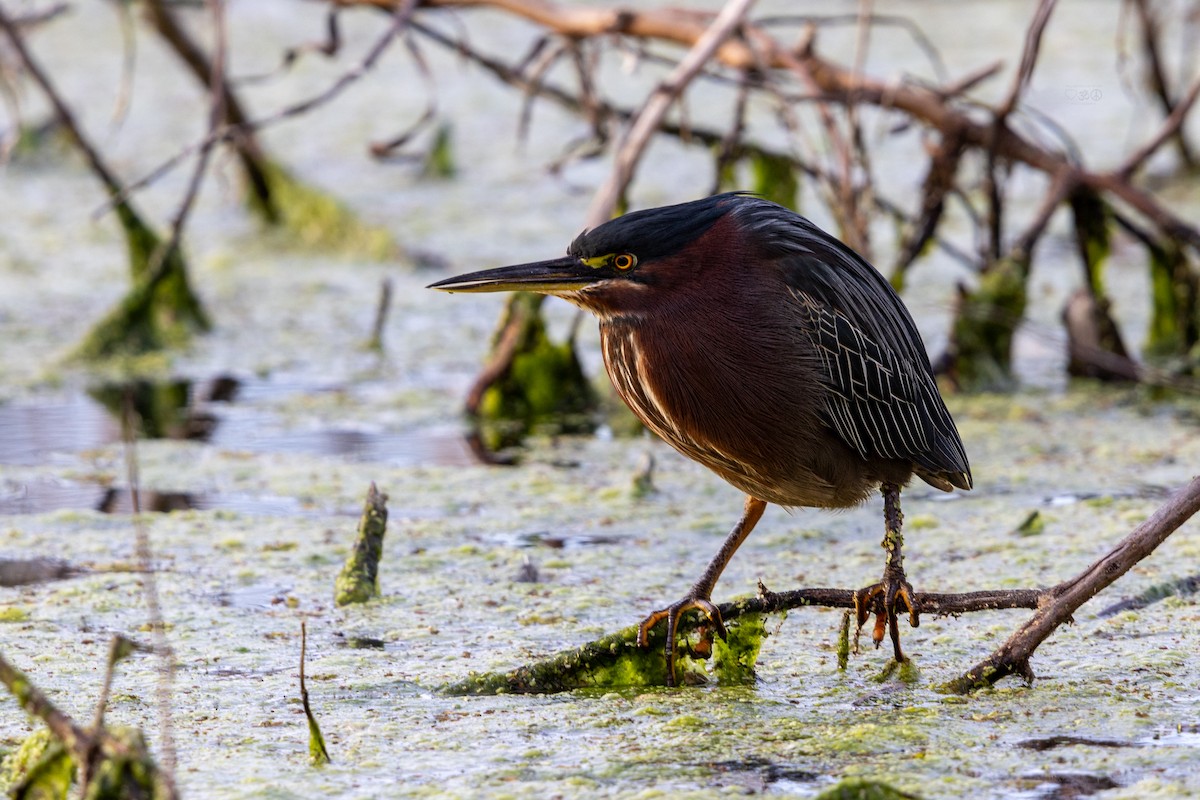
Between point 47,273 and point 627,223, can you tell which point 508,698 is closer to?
point 627,223

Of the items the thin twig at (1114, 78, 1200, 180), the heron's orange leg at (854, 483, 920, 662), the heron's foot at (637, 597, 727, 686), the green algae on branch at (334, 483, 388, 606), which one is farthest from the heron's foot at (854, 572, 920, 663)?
the thin twig at (1114, 78, 1200, 180)

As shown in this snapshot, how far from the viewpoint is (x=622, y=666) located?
305 cm

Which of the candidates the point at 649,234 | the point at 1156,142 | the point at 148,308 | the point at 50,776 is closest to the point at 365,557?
the point at 649,234

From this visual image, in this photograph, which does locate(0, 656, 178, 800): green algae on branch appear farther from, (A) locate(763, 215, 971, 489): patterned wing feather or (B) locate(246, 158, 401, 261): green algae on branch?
(B) locate(246, 158, 401, 261): green algae on branch

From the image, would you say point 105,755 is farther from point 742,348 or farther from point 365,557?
point 365,557

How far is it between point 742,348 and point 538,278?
16.4 inches

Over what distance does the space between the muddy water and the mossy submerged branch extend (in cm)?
6

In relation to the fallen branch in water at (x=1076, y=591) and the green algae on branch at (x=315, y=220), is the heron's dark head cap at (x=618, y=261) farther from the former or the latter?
the green algae on branch at (x=315, y=220)

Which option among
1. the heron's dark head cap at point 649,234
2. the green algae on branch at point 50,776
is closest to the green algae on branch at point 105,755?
the green algae on branch at point 50,776

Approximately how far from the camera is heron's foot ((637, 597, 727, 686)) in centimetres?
303

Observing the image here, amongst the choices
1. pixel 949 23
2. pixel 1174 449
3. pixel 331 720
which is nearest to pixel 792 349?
pixel 331 720

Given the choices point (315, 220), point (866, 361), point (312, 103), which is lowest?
point (866, 361)

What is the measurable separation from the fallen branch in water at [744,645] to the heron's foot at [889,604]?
0.02 m

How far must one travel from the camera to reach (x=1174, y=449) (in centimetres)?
489
